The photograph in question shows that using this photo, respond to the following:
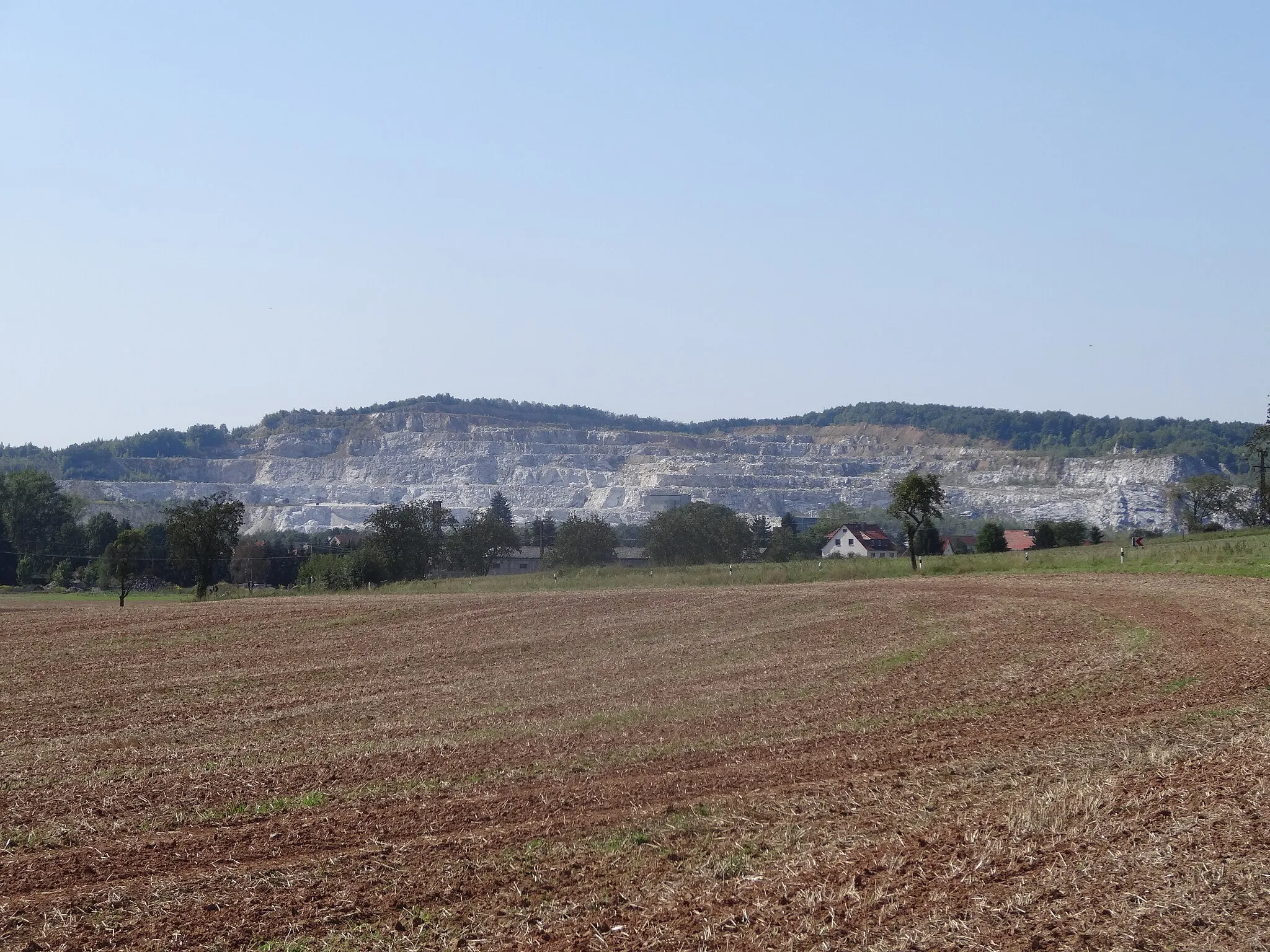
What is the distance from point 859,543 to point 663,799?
109 m

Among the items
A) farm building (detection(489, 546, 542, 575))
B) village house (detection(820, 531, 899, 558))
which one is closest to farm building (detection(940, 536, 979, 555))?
village house (detection(820, 531, 899, 558))

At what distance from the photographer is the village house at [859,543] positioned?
116m

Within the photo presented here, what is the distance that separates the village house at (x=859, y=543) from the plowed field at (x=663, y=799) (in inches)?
3599

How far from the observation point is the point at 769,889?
7852mm

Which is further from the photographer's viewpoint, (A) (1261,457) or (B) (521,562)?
(B) (521,562)

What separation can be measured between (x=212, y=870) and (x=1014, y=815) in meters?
6.37

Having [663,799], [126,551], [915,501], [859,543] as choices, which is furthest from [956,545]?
[663,799]

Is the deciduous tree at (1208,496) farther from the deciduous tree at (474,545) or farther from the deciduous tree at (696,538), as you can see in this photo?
the deciduous tree at (474,545)

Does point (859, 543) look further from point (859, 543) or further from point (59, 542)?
point (59, 542)

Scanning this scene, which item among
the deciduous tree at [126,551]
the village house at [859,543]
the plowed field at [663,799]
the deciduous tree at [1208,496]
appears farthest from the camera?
the village house at [859,543]

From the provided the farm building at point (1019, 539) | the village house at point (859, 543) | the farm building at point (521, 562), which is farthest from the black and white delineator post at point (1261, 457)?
the farm building at point (521, 562)

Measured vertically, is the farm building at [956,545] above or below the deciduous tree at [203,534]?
below

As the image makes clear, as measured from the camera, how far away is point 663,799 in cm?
1113

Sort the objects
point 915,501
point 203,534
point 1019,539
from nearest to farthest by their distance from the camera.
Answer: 1. point 915,501
2. point 203,534
3. point 1019,539
